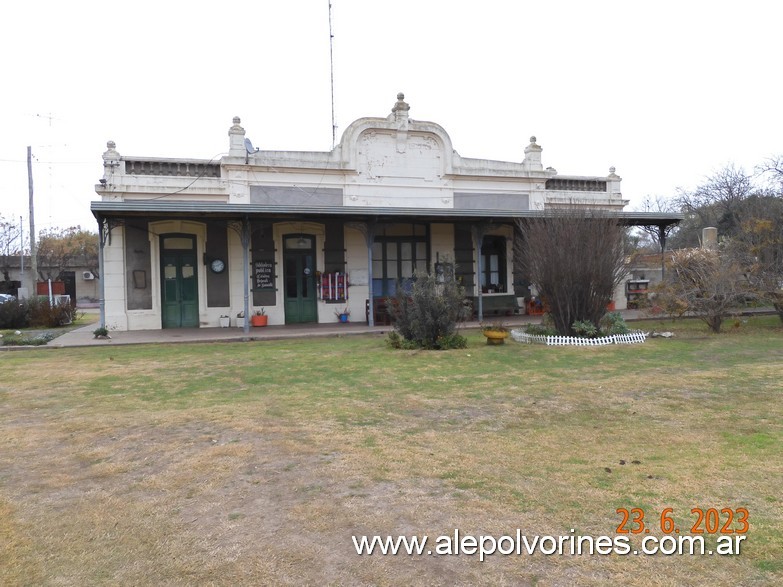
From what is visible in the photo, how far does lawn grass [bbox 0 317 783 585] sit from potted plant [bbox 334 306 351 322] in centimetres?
830

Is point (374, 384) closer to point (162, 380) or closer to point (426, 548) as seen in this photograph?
point (162, 380)

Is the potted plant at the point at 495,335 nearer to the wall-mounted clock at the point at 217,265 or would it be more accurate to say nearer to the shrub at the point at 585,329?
the shrub at the point at 585,329

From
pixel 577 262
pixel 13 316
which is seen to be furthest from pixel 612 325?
pixel 13 316

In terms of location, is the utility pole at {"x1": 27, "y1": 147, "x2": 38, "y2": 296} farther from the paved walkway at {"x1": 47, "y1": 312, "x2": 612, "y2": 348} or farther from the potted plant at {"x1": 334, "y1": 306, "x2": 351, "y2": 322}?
the potted plant at {"x1": 334, "y1": 306, "x2": 351, "y2": 322}

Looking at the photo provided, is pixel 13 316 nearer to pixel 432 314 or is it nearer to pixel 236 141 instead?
pixel 236 141

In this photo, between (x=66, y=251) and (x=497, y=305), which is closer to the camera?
(x=497, y=305)

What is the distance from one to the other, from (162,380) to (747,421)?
7096 mm

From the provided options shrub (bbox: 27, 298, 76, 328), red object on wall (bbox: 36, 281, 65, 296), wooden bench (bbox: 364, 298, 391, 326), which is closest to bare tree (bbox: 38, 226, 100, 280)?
red object on wall (bbox: 36, 281, 65, 296)

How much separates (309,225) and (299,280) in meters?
1.63

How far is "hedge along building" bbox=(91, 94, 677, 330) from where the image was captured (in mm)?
14891

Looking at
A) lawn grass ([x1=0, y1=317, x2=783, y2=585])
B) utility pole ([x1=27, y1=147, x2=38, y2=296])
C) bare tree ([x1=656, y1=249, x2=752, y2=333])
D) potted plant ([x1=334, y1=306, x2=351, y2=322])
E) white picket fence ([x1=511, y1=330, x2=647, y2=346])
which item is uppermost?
utility pole ([x1=27, y1=147, x2=38, y2=296])

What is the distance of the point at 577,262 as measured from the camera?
10.9 metres

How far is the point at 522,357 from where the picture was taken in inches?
376

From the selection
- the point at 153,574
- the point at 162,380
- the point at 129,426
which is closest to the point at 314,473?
the point at 153,574
